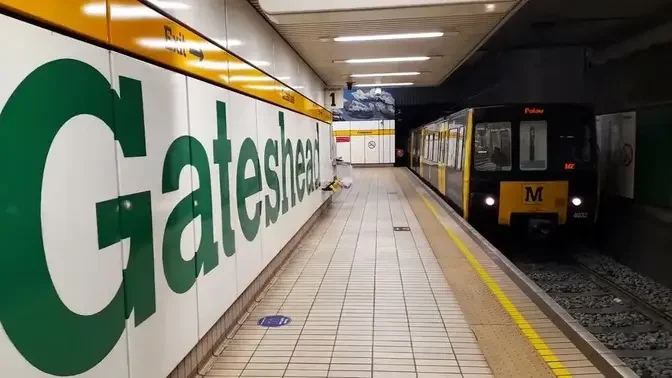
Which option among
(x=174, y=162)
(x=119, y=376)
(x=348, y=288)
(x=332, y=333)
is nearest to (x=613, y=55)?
(x=348, y=288)

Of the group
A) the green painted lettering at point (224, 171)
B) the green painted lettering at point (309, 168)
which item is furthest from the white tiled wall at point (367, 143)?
the green painted lettering at point (224, 171)

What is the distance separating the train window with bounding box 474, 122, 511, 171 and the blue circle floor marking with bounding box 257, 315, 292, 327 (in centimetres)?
574

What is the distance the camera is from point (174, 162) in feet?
10.6

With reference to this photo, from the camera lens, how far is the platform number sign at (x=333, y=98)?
1309 cm

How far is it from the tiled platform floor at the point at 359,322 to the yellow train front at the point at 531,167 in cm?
210

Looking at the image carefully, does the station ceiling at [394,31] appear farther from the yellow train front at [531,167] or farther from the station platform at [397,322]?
the station platform at [397,322]

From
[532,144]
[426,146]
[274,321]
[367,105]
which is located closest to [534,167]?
[532,144]

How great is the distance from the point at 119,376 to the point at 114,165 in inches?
41.1

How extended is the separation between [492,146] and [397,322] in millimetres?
5637

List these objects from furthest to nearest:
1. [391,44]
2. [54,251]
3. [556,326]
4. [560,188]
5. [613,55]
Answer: [613,55] < [560,188] < [391,44] < [556,326] < [54,251]

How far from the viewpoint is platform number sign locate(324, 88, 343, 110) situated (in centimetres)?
1309

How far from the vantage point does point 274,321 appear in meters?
4.56

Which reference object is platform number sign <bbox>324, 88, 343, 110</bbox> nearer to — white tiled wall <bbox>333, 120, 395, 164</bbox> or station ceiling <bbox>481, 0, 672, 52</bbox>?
station ceiling <bbox>481, 0, 672, 52</bbox>

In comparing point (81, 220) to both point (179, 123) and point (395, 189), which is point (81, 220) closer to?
point (179, 123)
